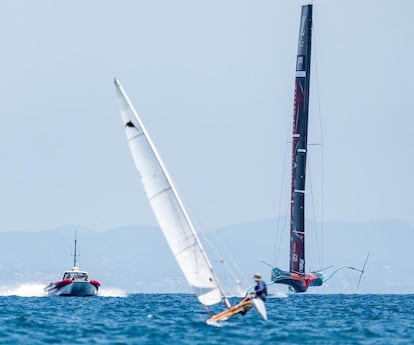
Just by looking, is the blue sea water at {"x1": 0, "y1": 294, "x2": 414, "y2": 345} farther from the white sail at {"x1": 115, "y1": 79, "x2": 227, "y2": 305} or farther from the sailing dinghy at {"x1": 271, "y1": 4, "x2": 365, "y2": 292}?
the sailing dinghy at {"x1": 271, "y1": 4, "x2": 365, "y2": 292}

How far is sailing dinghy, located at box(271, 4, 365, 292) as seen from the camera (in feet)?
410

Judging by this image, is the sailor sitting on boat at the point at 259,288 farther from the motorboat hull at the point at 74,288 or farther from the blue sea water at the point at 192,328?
the motorboat hull at the point at 74,288

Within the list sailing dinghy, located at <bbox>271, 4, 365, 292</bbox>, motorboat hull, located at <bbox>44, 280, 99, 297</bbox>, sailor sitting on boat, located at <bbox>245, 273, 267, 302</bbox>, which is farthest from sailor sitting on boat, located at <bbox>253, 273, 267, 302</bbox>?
sailing dinghy, located at <bbox>271, 4, 365, 292</bbox>

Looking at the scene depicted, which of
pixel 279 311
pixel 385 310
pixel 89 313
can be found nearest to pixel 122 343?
pixel 89 313

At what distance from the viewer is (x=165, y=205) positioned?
56750 millimetres

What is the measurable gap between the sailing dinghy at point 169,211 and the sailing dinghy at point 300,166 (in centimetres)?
6817

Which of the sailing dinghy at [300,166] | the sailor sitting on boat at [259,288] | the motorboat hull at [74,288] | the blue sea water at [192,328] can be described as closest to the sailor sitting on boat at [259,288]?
the sailor sitting on boat at [259,288]

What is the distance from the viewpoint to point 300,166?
125 meters

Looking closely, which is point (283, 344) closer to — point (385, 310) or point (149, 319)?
point (149, 319)

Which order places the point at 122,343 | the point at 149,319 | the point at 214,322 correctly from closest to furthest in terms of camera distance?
1. the point at 122,343
2. the point at 214,322
3. the point at 149,319

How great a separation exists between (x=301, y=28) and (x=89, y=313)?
60783mm

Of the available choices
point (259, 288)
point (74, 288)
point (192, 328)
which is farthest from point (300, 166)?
point (259, 288)

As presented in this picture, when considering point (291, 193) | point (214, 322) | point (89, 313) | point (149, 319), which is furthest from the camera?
point (291, 193)

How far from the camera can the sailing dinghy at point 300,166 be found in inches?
4921
